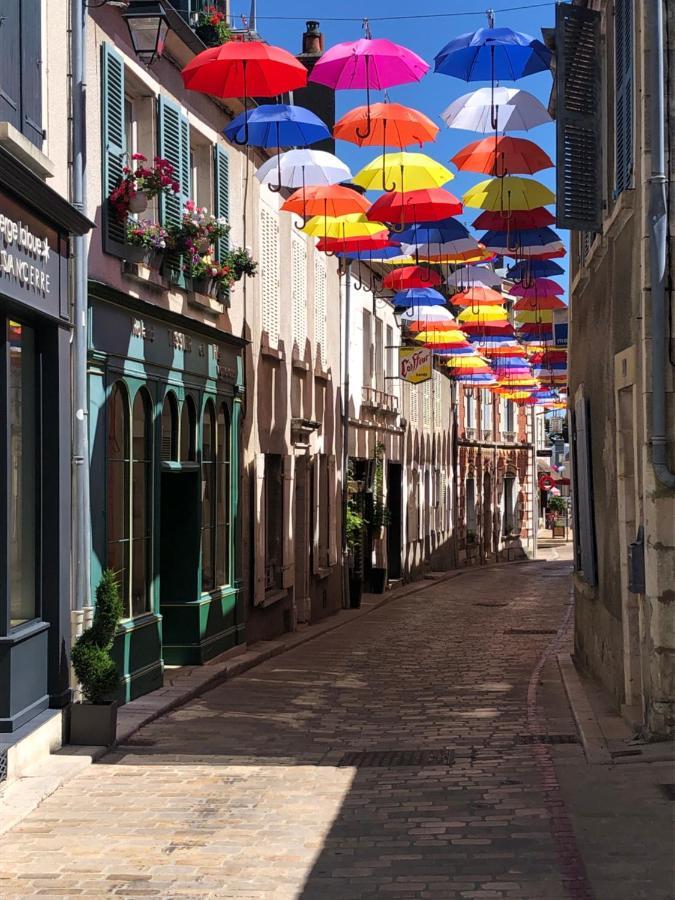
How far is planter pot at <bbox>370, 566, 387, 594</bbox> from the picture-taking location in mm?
30312

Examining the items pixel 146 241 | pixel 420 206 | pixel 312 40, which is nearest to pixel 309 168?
pixel 420 206

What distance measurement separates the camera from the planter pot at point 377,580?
99.5 feet

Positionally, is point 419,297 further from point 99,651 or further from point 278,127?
point 99,651

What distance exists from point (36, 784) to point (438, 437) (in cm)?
3247

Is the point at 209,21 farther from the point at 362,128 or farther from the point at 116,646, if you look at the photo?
the point at 116,646

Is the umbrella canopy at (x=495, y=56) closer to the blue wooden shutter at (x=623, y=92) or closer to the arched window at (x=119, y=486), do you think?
the blue wooden shutter at (x=623, y=92)

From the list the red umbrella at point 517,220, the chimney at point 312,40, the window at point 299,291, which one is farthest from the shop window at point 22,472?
the chimney at point 312,40

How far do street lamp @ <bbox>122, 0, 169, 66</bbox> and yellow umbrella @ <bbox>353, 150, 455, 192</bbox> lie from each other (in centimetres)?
270

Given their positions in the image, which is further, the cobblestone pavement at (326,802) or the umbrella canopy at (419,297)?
the umbrella canopy at (419,297)

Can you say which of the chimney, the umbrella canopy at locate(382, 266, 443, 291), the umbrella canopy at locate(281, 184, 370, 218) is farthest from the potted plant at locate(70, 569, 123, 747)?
the chimney

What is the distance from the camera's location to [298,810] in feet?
28.7

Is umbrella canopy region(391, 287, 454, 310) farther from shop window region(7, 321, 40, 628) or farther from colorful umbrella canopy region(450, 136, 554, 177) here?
shop window region(7, 321, 40, 628)

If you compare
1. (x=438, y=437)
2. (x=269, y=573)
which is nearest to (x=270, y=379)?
(x=269, y=573)

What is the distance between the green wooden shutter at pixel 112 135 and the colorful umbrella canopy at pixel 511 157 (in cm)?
370
